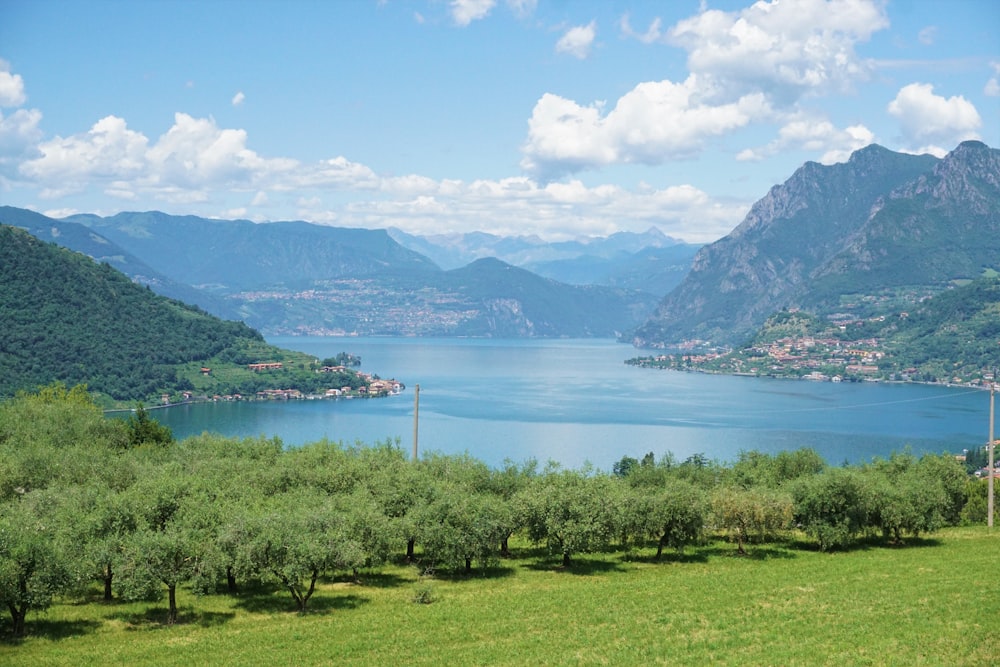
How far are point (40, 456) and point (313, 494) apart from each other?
15378 millimetres

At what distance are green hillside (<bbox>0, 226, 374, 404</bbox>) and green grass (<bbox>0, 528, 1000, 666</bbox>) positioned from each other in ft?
394

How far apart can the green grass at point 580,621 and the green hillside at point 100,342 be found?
120033mm

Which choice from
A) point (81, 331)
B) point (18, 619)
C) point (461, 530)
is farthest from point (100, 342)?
point (18, 619)

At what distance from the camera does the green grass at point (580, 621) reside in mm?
25000

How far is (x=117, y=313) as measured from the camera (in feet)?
608

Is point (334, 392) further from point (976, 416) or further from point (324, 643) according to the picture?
point (324, 643)

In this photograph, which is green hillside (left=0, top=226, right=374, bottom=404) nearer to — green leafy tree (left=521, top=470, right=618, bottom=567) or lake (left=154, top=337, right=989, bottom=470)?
lake (left=154, top=337, right=989, bottom=470)

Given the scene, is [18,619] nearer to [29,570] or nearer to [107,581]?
[29,570]

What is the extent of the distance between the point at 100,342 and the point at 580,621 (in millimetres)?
161568

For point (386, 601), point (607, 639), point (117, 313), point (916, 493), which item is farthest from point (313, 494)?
point (117, 313)

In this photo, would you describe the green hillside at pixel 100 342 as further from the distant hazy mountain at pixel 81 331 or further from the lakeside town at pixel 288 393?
the lakeside town at pixel 288 393

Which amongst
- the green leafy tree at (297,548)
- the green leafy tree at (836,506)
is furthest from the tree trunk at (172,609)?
the green leafy tree at (836,506)

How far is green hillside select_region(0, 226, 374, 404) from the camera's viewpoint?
152 metres

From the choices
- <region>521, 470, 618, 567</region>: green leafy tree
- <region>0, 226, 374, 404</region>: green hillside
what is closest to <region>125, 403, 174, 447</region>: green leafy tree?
<region>521, 470, 618, 567</region>: green leafy tree
